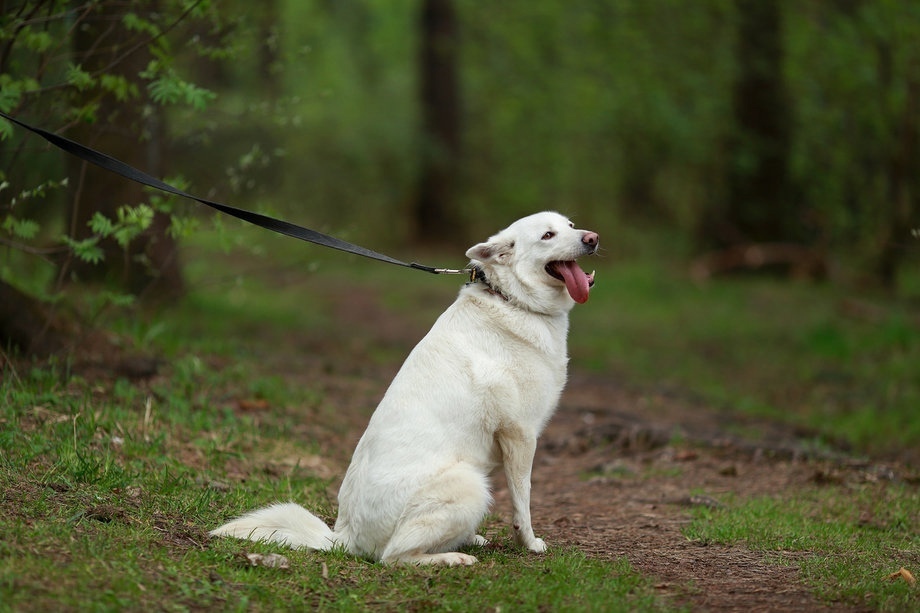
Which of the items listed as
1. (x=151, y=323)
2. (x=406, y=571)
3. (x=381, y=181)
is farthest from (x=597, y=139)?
(x=406, y=571)

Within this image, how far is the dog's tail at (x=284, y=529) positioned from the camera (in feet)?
15.7

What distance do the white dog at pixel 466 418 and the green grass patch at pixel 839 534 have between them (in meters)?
1.31

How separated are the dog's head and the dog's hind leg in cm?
116

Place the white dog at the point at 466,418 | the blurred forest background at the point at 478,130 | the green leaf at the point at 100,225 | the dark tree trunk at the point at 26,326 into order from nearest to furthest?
the white dog at the point at 466,418 < the green leaf at the point at 100,225 < the dark tree trunk at the point at 26,326 < the blurred forest background at the point at 478,130

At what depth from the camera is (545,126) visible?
24359 mm

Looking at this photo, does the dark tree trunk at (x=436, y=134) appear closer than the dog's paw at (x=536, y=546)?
No

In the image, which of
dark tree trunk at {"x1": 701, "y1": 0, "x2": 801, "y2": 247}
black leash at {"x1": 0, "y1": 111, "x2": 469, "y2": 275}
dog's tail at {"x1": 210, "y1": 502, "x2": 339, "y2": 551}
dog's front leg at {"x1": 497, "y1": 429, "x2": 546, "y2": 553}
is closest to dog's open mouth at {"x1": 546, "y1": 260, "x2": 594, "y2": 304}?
black leash at {"x1": 0, "y1": 111, "x2": 469, "y2": 275}

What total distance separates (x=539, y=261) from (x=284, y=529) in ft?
6.49

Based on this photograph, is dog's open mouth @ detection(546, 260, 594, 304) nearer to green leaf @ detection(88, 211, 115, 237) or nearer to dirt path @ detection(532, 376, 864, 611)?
dirt path @ detection(532, 376, 864, 611)

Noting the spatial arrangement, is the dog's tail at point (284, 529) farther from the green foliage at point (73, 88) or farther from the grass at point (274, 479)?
the green foliage at point (73, 88)

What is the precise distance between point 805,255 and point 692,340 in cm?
535

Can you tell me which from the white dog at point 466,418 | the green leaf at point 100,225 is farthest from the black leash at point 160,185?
the green leaf at point 100,225

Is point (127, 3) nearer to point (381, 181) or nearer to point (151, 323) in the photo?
point (151, 323)

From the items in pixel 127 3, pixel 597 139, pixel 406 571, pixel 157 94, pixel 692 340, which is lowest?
pixel 406 571
